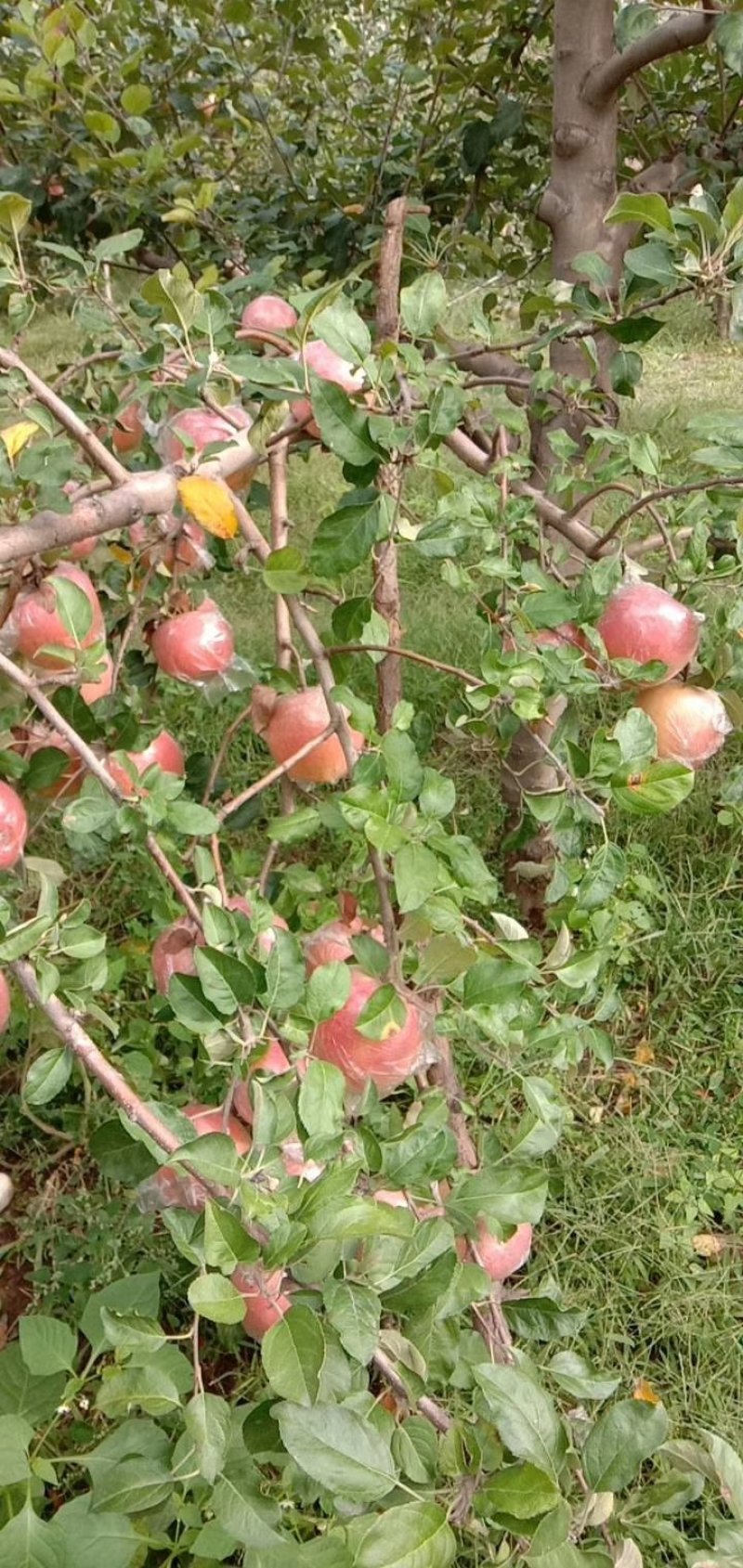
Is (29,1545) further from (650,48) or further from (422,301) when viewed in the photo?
(650,48)

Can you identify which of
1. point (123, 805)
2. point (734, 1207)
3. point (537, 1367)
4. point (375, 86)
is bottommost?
point (734, 1207)

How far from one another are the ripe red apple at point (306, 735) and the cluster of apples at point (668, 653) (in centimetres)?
16

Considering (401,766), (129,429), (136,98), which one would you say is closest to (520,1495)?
(401,766)

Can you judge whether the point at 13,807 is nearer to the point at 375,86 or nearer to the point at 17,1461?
the point at 17,1461

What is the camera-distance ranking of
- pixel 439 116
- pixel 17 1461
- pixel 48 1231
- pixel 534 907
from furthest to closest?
pixel 439 116
pixel 534 907
pixel 48 1231
pixel 17 1461

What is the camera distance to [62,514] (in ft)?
2.49

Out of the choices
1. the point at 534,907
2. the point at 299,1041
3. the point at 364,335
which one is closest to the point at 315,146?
the point at 534,907

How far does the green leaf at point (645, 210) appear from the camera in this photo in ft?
2.55

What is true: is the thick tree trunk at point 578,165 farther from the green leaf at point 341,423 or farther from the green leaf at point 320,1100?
the green leaf at point 320,1100

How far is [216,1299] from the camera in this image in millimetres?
519

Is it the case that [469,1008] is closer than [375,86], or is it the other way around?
[469,1008]

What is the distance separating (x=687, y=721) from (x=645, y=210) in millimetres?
360

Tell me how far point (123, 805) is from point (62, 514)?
19cm

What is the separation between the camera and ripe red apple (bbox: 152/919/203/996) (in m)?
0.85
